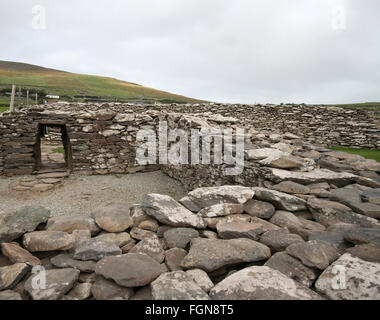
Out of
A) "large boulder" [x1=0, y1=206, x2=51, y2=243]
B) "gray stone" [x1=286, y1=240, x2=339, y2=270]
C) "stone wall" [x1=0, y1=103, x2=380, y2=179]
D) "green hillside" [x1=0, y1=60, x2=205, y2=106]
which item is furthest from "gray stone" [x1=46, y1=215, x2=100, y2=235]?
"green hillside" [x1=0, y1=60, x2=205, y2=106]

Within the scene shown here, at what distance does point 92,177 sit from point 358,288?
30.2ft

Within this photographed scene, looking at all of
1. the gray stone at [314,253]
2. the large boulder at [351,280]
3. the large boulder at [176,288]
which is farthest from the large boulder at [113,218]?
the large boulder at [351,280]

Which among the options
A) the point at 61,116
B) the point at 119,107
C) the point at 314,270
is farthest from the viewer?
the point at 119,107

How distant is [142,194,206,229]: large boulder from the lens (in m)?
2.68

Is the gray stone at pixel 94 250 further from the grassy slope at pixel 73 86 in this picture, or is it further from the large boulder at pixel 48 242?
the grassy slope at pixel 73 86

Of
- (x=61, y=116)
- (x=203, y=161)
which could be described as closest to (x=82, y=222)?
(x=203, y=161)

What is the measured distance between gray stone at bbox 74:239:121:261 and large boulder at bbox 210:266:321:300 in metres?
1.04

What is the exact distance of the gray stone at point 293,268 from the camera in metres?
1.86

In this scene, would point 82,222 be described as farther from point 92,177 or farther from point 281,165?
point 92,177

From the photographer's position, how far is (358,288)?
5.44 ft

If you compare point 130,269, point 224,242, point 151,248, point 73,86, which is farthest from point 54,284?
point 73,86

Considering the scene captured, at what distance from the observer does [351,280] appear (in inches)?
67.9

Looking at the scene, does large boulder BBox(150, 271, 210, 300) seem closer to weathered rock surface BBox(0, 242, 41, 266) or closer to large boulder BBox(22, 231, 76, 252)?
large boulder BBox(22, 231, 76, 252)

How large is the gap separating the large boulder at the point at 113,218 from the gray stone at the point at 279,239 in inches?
61.8
